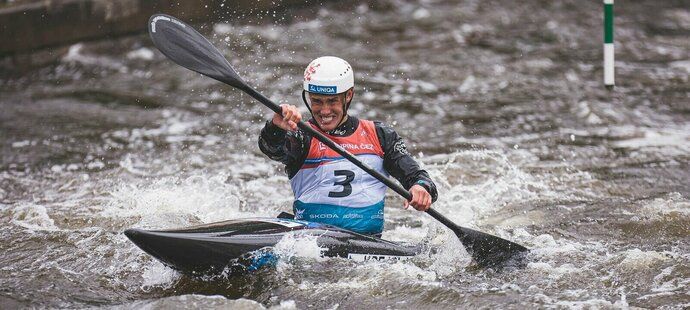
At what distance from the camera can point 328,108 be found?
5.63m

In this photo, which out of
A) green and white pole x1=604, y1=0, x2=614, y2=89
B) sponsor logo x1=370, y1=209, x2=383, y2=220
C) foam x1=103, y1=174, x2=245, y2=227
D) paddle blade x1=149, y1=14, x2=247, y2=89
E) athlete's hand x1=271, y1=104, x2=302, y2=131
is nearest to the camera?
athlete's hand x1=271, y1=104, x2=302, y2=131

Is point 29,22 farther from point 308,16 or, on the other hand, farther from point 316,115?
point 316,115

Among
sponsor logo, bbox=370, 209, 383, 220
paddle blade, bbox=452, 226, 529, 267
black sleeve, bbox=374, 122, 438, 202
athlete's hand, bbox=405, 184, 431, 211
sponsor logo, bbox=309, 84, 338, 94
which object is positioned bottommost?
paddle blade, bbox=452, 226, 529, 267

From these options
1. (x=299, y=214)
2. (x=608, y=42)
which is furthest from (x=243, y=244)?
(x=608, y=42)

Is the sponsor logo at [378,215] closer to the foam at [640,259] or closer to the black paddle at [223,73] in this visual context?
the black paddle at [223,73]

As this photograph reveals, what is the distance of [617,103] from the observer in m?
10.8

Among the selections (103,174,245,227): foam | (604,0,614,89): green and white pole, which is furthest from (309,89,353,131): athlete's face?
(604,0,614,89): green and white pole

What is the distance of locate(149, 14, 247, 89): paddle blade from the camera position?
222 inches

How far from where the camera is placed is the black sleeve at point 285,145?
5.39m

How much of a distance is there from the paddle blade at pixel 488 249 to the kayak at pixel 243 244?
397 millimetres

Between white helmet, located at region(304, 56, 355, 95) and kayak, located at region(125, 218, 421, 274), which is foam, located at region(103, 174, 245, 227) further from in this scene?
white helmet, located at region(304, 56, 355, 95)

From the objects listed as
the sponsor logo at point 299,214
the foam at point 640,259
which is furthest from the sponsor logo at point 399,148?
the foam at point 640,259

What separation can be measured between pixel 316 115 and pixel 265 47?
762 centimetres

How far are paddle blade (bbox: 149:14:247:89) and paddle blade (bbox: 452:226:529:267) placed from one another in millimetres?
1727
